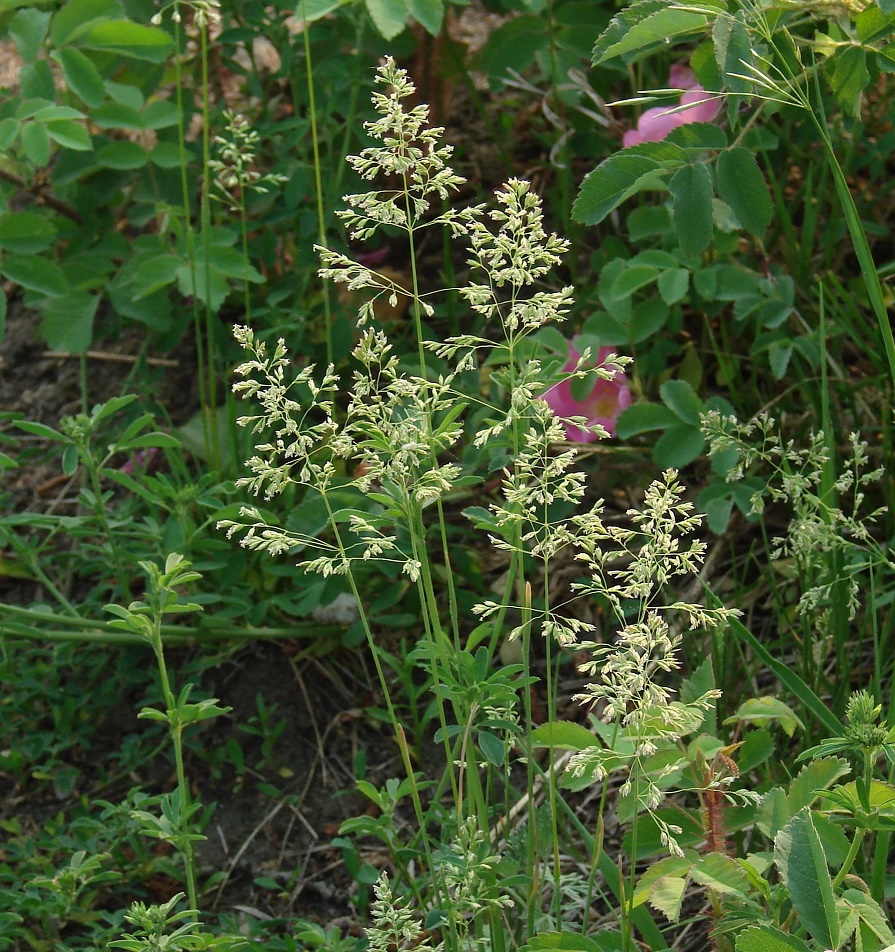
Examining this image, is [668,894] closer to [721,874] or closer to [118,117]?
[721,874]

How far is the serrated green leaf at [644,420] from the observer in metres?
1.90

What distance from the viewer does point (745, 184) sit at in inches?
61.4

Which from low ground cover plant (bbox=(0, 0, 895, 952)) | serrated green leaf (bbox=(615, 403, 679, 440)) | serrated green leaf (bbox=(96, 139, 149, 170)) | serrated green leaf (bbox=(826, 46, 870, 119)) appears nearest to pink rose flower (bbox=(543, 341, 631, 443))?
low ground cover plant (bbox=(0, 0, 895, 952))

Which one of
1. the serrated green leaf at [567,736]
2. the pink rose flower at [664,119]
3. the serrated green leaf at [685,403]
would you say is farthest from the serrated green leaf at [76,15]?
the serrated green leaf at [567,736]

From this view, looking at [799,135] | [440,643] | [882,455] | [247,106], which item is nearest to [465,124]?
[247,106]

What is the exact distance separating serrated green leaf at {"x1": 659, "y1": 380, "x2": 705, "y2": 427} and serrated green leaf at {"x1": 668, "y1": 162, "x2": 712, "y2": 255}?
0.37 m

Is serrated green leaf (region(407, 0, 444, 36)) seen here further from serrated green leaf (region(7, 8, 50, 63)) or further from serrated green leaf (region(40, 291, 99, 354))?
serrated green leaf (region(40, 291, 99, 354))

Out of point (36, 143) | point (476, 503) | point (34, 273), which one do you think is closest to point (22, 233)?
point (34, 273)

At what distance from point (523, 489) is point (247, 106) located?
1780 mm

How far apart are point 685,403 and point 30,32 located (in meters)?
1.35

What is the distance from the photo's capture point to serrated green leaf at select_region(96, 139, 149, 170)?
7.45 feet

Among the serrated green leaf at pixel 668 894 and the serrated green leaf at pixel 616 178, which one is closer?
the serrated green leaf at pixel 668 894

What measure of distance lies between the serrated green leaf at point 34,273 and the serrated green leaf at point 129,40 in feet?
1.32

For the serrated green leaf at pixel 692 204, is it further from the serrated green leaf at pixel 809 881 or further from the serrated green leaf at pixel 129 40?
the serrated green leaf at pixel 129 40
